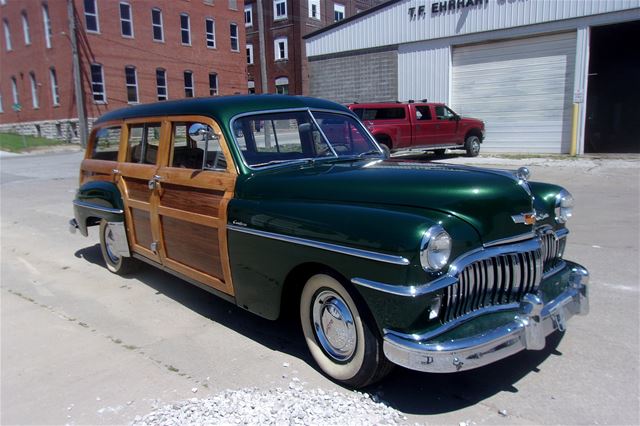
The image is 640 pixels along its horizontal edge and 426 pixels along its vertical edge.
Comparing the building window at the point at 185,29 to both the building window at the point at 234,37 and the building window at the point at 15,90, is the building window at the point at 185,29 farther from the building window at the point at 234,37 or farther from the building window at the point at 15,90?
the building window at the point at 15,90

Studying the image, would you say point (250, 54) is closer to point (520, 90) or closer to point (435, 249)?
point (520, 90)

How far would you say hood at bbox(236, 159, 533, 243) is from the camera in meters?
3.00

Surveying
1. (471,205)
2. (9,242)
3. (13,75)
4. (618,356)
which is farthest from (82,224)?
(13,75)

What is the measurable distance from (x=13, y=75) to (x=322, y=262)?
40.0 meters

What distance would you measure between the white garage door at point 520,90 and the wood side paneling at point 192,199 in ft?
54.1

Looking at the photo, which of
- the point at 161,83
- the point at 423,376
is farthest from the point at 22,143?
the point at 423,376

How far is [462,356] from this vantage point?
8.79 ft

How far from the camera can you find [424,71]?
2030 cm

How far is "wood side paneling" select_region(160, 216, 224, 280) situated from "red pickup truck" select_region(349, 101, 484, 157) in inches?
420

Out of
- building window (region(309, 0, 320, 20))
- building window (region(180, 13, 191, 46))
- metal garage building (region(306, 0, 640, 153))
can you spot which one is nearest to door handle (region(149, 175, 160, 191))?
metal garage building (region(306, 0, 640, 153))

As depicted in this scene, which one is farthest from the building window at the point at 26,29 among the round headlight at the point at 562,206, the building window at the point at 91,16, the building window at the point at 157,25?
the round headlight at the point at 562,206

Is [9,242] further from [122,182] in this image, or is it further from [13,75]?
[13,75]

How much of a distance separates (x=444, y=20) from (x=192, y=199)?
17604mm

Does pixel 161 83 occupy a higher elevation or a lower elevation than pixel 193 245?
higher
